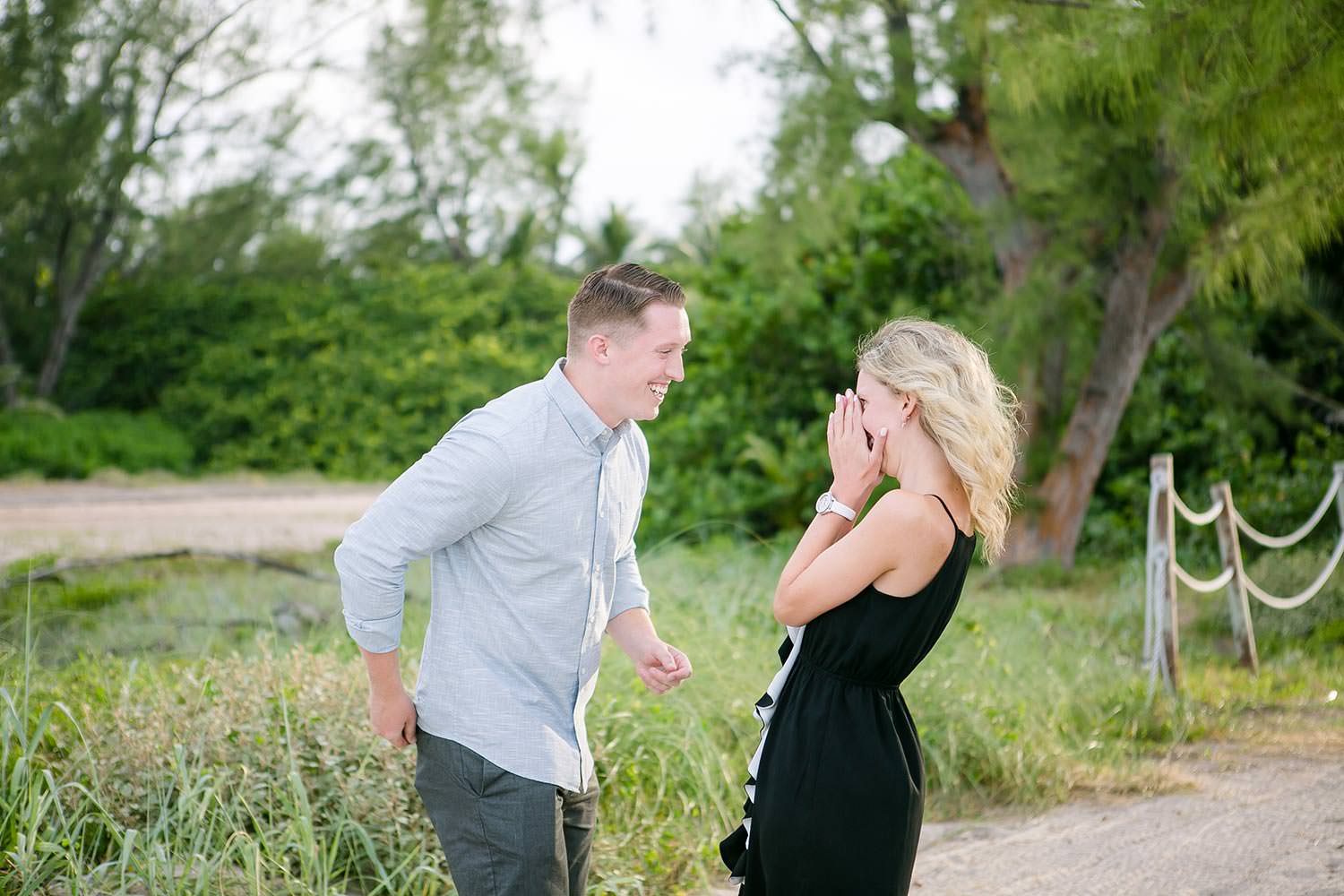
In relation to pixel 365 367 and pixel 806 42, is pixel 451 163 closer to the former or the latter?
pixel 365 367

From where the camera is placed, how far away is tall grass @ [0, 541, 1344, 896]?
2992 millimetres

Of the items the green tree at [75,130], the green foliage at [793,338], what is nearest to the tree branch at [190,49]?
the green tree at [75,130]

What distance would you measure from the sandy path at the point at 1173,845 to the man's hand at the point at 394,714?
174 centimetres

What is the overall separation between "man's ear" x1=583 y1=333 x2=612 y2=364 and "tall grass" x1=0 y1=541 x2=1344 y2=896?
56.2 inches

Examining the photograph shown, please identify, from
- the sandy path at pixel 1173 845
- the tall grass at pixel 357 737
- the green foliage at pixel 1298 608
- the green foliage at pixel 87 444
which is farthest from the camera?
the green foliage at pixel 87 444

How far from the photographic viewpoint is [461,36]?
9.01 m

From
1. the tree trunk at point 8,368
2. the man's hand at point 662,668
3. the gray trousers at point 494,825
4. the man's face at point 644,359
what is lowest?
the gray trousers at point 494,825

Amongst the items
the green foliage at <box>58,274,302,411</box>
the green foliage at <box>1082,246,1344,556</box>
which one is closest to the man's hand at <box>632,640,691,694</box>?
the green foliage at <box>1082,246,1344,556</box>

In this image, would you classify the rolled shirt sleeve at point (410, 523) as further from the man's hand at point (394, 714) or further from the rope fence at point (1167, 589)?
the rope fence at point (1167, 589)

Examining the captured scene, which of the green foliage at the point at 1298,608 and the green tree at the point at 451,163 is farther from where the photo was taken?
the green tree at the point at 451,163

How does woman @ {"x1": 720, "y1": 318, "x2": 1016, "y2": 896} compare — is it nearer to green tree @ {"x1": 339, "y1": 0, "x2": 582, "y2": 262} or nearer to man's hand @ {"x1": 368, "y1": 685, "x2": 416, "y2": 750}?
man's hand @ {"x1": 368, "y1": 685, "x2": 416, "y2": 750}

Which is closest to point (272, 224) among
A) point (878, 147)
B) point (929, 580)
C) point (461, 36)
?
point (461, 36)

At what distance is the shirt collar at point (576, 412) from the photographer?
230 cm

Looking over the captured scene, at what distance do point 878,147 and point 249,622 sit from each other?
5.03 meters
